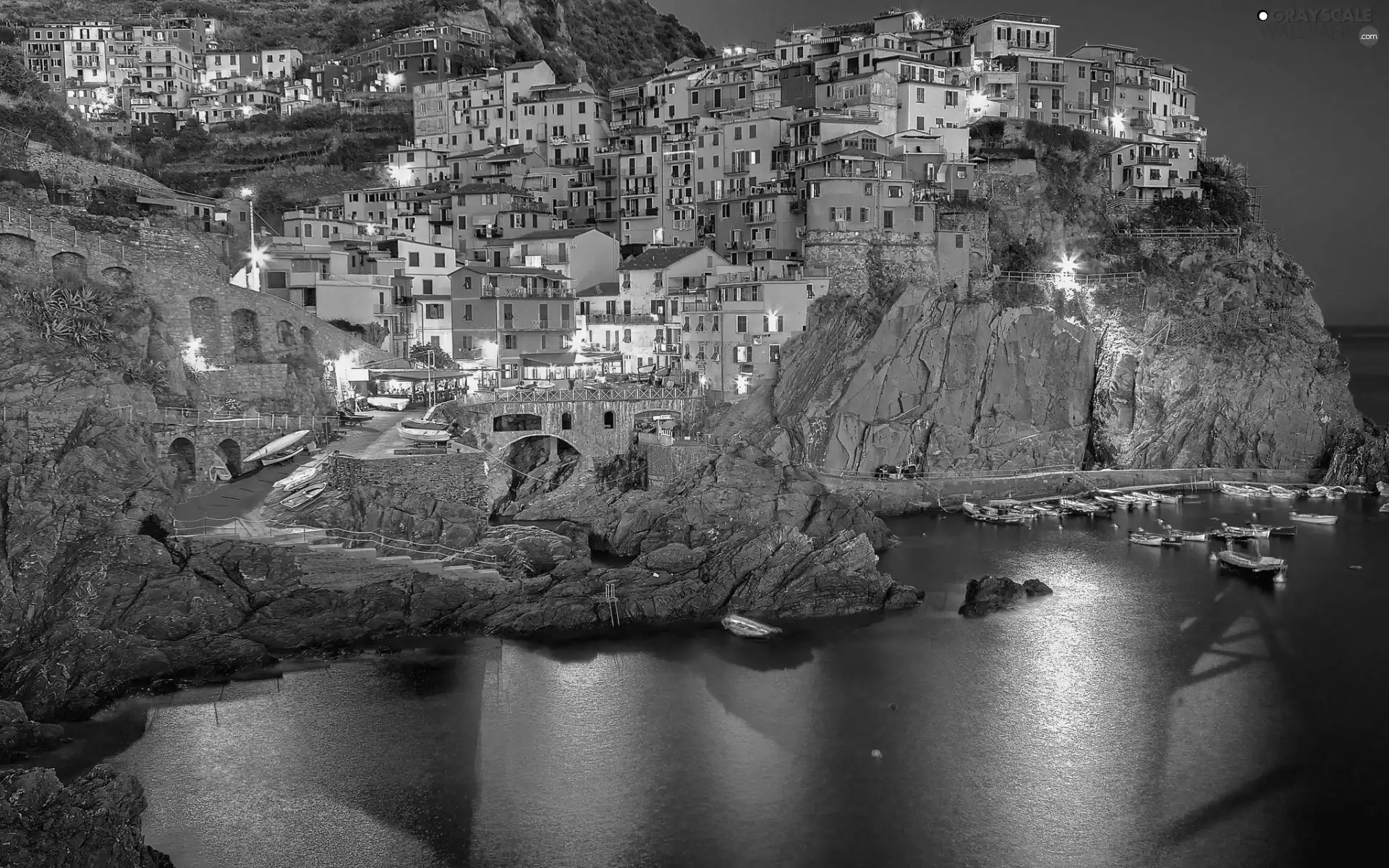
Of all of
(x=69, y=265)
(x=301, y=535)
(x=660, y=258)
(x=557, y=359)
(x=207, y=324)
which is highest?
(x=660, y=258)

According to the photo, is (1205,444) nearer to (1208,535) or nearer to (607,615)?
(1208,535)

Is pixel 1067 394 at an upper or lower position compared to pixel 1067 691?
upper

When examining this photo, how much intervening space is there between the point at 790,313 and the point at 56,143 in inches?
1002

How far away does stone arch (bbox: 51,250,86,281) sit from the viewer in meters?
31.9

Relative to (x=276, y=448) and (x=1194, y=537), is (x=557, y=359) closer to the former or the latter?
(x=276, y=448)

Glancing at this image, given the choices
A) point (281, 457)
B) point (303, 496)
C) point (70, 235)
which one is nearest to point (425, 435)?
point (281, 457)

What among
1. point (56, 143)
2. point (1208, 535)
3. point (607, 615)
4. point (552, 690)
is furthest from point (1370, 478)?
point (56, 143)

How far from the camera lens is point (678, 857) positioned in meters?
19.3

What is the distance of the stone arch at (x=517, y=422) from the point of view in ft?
128

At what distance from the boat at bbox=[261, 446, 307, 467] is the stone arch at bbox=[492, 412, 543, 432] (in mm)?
7788

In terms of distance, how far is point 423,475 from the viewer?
3173 centimetres

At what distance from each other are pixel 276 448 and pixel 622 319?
1835 cm

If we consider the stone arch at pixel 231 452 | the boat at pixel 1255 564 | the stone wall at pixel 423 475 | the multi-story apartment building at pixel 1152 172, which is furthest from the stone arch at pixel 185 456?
the multi-story apartment building at pixel 1152 172

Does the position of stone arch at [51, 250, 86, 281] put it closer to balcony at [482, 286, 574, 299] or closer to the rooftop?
balcony at [482, 286, 574, 299]
